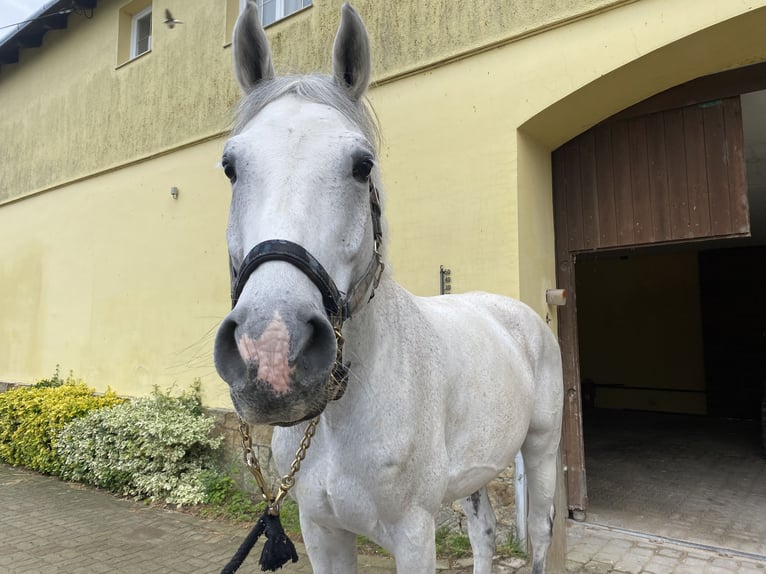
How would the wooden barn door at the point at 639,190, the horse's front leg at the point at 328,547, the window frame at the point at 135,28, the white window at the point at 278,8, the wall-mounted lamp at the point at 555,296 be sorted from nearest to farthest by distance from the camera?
the horse's front leg at the point at 328,547
the wooden barn door at the point at 639,190
the wall-mounted lamp at the point at 555,296
the white window at the point at 278,8
the window frame at the point at 135,28

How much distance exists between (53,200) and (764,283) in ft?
41.7

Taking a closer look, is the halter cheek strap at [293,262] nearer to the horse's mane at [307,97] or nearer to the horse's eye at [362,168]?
the horse's eye at [362,168]

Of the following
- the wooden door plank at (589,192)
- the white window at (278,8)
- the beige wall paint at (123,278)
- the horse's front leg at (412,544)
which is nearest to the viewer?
the horse's front leg at (412,544)

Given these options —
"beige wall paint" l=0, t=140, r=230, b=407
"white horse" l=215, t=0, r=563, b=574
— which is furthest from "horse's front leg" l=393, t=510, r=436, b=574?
"beige wall paint" l=0, t=140, r=230, b=407

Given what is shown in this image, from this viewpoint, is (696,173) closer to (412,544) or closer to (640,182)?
(640,182)

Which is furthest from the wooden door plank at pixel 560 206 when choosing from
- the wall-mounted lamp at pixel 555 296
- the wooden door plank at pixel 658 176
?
the wooden door plank at pixel 658 176

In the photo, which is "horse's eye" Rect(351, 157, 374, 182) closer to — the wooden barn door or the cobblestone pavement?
the cobblestone pavement

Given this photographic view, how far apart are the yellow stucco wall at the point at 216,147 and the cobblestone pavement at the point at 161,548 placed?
58.9 inches

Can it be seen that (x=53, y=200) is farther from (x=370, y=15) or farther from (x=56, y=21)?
(x=370, y=15)

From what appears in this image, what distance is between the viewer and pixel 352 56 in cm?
155

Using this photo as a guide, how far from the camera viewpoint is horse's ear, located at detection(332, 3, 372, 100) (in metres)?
1.50

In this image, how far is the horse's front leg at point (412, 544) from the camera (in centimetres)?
157

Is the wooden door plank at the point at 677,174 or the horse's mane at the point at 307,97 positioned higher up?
the wooden door plank at the point at 677,174

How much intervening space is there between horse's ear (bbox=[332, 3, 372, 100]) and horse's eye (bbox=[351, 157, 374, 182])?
0.36m
